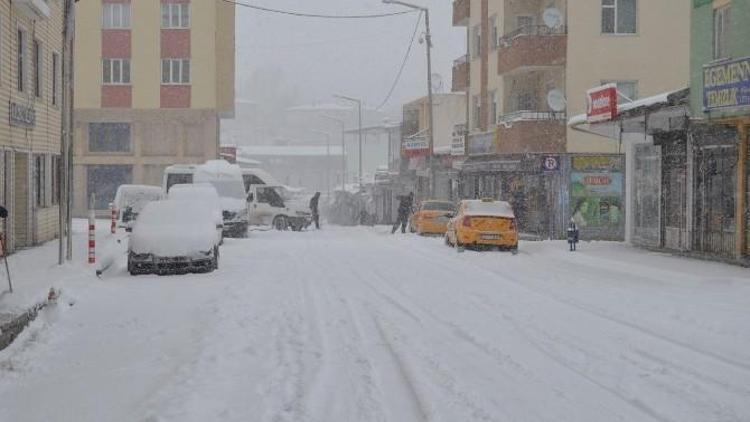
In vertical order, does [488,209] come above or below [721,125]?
below

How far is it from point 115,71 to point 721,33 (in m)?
35.6

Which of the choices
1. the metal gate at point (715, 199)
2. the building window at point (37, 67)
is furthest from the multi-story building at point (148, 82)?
the metal gate at point (715, 199)

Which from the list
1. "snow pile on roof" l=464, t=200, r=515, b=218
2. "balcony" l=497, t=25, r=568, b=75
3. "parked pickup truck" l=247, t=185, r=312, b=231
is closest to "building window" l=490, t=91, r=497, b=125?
"balcony" l=497, t=25, r=568, b=75

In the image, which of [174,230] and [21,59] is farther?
[21,59]

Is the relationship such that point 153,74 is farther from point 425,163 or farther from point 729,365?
point 729,365

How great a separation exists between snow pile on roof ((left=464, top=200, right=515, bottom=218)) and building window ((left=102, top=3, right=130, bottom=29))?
3015cm

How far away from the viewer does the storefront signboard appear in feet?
64.8

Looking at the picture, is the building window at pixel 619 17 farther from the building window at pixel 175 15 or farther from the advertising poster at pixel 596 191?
the building window at pixel 175 15

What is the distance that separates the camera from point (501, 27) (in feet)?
129

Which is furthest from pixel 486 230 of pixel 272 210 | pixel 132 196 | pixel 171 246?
pixel 132 196

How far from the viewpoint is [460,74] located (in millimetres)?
46531

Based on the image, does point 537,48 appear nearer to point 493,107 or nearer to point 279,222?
point 493,107

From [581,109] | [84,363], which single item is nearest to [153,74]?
[581,109]

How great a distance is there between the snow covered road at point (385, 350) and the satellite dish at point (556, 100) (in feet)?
55.5
